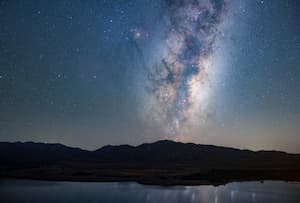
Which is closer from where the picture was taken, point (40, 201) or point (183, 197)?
point (40, 201)

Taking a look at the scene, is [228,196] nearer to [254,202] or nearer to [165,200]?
[254,202]

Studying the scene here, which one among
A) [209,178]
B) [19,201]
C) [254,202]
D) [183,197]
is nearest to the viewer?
[19,201]

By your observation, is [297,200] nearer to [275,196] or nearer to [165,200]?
[275,196]

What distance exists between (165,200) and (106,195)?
9105 millimetres

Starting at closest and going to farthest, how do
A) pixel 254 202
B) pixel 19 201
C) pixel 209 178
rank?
pixel 19 201 → pixel 254 202 → pixel 209 178

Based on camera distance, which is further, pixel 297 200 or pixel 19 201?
pixel 297 200

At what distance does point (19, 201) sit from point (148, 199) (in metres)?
14.9

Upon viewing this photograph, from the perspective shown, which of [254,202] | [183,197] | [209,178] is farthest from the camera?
[209,178]

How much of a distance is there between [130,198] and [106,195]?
427 cm

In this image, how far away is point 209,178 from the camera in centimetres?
8181

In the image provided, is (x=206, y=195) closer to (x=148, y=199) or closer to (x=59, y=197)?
(x=148, y=199)

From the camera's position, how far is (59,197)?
46.8 m

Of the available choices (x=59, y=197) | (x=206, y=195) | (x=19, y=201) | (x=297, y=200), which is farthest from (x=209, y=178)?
(x=19, y=201)

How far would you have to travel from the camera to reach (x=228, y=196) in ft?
165
